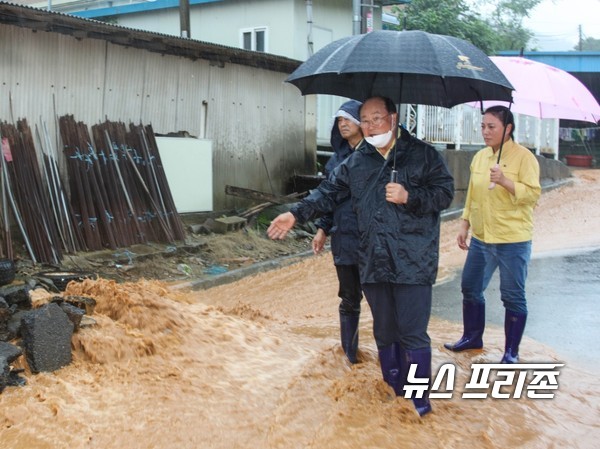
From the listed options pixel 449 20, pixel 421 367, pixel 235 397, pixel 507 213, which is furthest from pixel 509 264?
pixel 449 20

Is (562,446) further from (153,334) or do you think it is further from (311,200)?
(153,334)

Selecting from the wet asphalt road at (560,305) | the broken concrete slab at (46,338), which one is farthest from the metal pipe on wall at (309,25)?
the broken concrete slab at (46,338)

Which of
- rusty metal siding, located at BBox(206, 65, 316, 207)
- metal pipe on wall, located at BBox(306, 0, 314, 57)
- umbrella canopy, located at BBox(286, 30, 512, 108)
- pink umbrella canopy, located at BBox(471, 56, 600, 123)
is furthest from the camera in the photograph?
metal pipe on wall, located at BBox(306, 0, 314, 57)

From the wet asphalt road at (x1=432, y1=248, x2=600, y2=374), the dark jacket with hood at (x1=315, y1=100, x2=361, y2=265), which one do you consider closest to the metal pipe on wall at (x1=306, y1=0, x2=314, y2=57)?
the wet asphalt road at (x1=432, y1=248, x2=600, y2=374)

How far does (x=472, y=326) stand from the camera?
20.2 feet

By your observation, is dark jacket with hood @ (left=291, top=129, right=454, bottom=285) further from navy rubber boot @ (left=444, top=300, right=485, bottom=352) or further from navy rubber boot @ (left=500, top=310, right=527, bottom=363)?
navy rubber boot @ (left=444, top=300, right=485, bottom=352)

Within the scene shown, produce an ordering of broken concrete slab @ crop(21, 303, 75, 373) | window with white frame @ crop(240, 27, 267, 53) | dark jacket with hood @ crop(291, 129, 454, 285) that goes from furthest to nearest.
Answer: window with white frame @ crop(240, 27, 267, 53) → broken concrete slab @ crop(21, 303, 75, 373) → dark jacket with hood @ crop(291, 129, 454, 285)

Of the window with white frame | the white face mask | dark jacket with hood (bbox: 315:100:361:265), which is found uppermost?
the window with white frame

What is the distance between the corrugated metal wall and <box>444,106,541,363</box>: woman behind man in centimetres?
715

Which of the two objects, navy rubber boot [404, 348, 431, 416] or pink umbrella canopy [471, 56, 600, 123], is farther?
pink umbrella canopy [471, 56, 600, 123]

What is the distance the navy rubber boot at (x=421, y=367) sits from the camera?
14.7ft

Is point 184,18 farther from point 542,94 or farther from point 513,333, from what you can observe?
point 513,333

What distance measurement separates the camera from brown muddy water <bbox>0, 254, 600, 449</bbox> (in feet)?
13.8

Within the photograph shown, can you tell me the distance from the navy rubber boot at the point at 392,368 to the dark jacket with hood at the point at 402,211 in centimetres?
65
